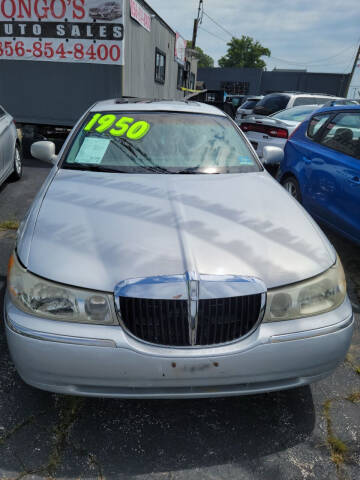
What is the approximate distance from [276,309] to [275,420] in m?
0.71

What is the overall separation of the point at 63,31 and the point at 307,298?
8.55 metres

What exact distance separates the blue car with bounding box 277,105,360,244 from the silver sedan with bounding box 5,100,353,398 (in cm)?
172

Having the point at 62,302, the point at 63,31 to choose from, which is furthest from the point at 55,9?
the point at 62,302

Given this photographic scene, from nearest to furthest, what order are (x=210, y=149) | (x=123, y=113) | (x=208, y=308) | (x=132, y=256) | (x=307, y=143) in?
(x=208, y=308), (x=132, y=256), (x=210, y=149), (x=123, y=113), (x=307, y=143)

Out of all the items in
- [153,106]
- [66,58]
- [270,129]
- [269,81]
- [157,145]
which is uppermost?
[66,58]

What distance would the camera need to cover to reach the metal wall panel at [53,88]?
28.2 feet

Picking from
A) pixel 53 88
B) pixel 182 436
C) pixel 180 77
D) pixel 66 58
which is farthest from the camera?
pixel 180 77

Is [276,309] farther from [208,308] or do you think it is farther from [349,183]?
[349,183]

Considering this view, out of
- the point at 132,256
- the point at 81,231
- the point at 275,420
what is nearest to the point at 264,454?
the point at 275,420

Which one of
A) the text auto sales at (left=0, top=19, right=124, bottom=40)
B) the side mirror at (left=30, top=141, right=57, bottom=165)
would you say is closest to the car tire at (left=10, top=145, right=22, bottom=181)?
the side mirror at (left=30, top=141, right=57, bottom=165)

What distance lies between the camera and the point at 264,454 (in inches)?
74.7

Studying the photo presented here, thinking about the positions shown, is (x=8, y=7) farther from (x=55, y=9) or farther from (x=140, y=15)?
(x=140, y=15)

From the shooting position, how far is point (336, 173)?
3885mm

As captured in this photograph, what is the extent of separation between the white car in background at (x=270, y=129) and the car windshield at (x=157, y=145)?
11.3 ft
